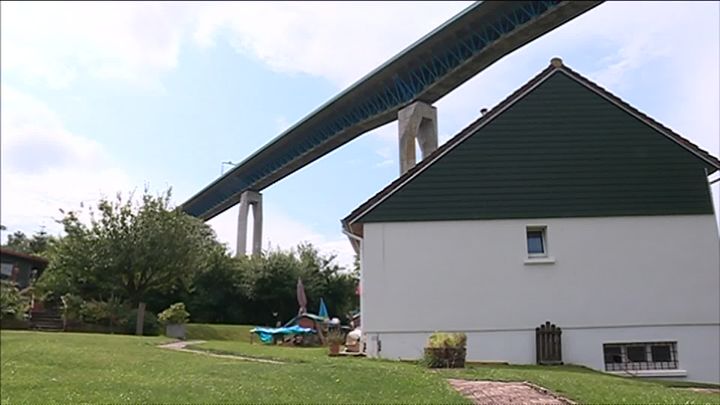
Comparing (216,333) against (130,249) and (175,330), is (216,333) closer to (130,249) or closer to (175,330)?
(175,330)

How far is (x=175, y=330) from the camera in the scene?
96.7 feet

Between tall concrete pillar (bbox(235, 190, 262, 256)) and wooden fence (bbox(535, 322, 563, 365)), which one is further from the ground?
tall concrete pillar (bbox(235, 190, 262, 256))

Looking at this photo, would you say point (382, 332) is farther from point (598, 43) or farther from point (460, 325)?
point (598, 43)

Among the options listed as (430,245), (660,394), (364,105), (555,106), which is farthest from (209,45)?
(364,105)

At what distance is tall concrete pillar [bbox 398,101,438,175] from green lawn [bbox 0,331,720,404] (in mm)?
23401

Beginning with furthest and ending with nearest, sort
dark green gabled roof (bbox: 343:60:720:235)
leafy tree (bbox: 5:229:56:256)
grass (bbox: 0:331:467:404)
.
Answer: leafy tree (bbox: 5:229:56:256), dark green gabled roof (bbox: 343:60:720:235), grass (bbox: 0:331:467:404)

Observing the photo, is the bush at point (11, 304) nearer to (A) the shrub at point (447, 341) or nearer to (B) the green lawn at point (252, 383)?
(B) the green lawn at point (252, 383)

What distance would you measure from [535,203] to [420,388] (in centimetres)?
869

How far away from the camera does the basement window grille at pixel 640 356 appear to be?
16.3m

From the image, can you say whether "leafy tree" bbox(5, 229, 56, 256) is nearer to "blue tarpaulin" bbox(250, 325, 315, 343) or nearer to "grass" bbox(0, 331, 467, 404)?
"blue tarpaulin" bbox(250, 325, 315, 343)

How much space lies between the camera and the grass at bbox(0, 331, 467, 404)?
29.8 feet

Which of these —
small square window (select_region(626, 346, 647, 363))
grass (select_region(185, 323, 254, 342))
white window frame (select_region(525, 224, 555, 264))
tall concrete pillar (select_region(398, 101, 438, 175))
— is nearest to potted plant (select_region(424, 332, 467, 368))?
white window frame (select_region(525, 224, 555, 264))

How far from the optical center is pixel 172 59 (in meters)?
17.3

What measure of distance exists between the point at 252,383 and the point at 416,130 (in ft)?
97.1
